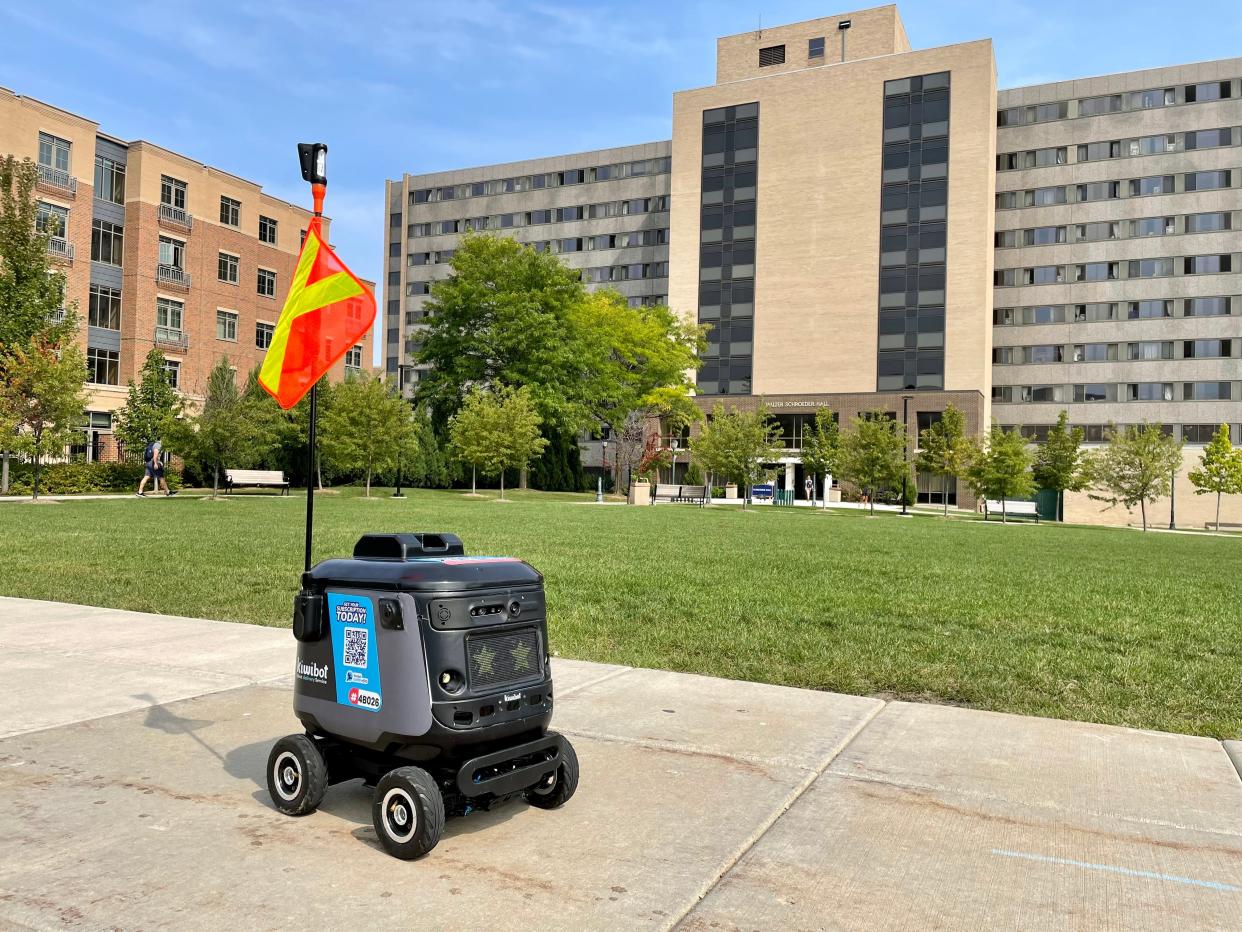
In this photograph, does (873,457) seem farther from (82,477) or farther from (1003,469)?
(82,477)

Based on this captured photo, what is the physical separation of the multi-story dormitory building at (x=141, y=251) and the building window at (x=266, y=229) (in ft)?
0.83

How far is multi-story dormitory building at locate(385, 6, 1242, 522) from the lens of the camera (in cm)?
6750

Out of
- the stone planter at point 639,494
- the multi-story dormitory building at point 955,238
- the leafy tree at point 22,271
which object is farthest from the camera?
the multi-story dormitory building at point 955,238

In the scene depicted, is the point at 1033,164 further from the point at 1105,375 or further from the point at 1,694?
the point at 1,694

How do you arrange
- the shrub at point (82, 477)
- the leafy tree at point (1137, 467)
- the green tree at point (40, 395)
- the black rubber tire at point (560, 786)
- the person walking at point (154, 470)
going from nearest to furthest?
the black rubber tire at point (560, 786) → the green tree at point (40, 395) → the shrub at point (82, 477) → the person walking at point (154, 470) → the leafy tree at point (1137, 467)

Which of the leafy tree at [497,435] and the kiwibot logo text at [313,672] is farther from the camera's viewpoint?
the leafy tree at [497,435]

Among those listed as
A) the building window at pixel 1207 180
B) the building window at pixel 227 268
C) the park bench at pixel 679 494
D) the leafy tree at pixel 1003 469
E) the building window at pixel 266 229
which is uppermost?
the building window at pixel 1207 180

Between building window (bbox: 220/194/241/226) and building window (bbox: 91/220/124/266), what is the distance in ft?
22.1

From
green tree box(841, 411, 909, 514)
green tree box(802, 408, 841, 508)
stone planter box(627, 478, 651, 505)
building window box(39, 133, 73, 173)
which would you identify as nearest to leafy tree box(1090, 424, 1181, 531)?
green tree box(841, 411, 909, 514)

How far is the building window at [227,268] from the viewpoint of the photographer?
5709cm

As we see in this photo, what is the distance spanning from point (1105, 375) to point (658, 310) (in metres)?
34.8

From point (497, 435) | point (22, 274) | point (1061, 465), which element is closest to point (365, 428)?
point (497, 435)

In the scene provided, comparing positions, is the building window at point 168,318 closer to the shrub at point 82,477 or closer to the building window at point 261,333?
the building window at point 261,333

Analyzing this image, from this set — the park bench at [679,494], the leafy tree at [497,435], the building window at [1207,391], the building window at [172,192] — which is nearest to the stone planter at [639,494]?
the park bench at [679,494]
